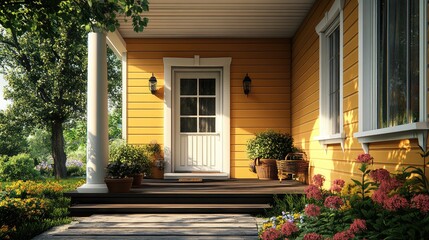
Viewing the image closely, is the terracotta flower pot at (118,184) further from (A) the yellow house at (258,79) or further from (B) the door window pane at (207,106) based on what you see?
(B) the door window pane at (207,106)

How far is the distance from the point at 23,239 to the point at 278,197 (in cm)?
288

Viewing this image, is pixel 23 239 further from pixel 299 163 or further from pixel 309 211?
pixel 299 163

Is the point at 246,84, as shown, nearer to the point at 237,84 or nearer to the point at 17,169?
the point at 237,84

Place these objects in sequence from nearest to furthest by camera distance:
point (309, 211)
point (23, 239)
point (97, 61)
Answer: point (309, 211) → point (23, 239) → point (97, 61)

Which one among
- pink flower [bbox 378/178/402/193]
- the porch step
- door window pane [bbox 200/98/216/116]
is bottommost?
the porch step

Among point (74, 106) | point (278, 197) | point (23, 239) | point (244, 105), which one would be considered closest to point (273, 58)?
point (244, 105)

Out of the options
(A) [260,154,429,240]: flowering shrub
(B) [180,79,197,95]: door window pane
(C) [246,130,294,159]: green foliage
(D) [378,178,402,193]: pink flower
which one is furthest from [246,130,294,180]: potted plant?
(D) [378,178,402,193]: pink flower

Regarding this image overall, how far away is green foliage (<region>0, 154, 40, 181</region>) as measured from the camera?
1062cm

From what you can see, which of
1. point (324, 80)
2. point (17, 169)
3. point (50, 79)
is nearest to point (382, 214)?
point (324, 80)

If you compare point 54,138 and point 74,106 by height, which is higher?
point 74,106

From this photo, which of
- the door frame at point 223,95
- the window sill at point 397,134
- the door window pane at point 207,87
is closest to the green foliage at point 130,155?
the door frame at point 223,95

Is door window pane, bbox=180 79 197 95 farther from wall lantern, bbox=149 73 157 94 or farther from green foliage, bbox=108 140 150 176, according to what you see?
green foliage, bbox=108 140 150 176

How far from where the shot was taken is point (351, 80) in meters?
4.31

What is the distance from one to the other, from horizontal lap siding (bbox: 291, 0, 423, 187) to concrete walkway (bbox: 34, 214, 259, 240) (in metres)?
1.23
